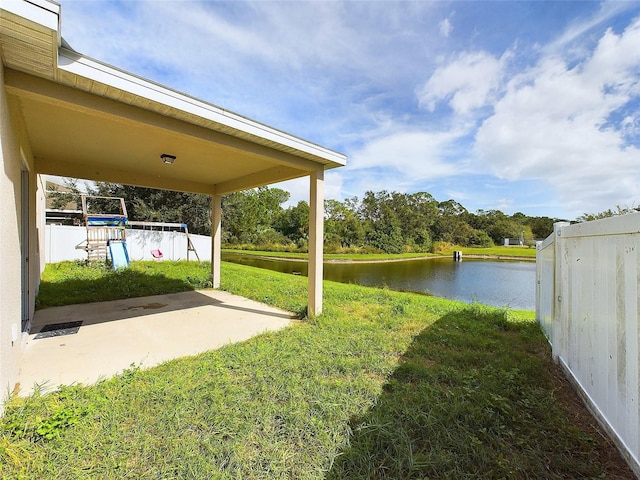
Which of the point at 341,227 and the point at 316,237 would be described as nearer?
the point at 316,237

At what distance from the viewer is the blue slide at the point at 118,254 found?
8.48m

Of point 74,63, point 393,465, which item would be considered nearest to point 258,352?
point 393,465

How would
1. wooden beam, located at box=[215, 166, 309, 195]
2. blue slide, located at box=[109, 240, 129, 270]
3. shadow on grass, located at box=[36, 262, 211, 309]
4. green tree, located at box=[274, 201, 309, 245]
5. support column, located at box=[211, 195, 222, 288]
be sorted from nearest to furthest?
wooden beam, located at box=[215, 166, 309, 195] < shadow on grass, located at box=[36, 262, 211, 309] < support column, located at box=[211, 195, 222, 288] < blue slide, located at box=[109, 240, 129, 270] < green tree, located at box=[274, 201, 309, 245]

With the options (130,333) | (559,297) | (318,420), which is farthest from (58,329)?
(559,297)

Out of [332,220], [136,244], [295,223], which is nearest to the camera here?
[136,244]

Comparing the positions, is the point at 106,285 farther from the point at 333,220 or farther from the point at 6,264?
the point at 333,220

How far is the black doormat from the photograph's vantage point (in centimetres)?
359

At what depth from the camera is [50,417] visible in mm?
1882

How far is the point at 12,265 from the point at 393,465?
3068 mm

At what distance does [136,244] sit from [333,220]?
76.3 ft

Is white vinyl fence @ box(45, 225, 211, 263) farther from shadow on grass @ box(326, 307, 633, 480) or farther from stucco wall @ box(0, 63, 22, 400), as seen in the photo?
shadow on grass @ box(326, 307, 633, 480)

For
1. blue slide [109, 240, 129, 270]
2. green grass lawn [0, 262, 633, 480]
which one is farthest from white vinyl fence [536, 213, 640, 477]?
blue slide [109, 240, 129, 270]

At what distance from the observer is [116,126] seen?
313cm

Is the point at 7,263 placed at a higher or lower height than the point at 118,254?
higher
